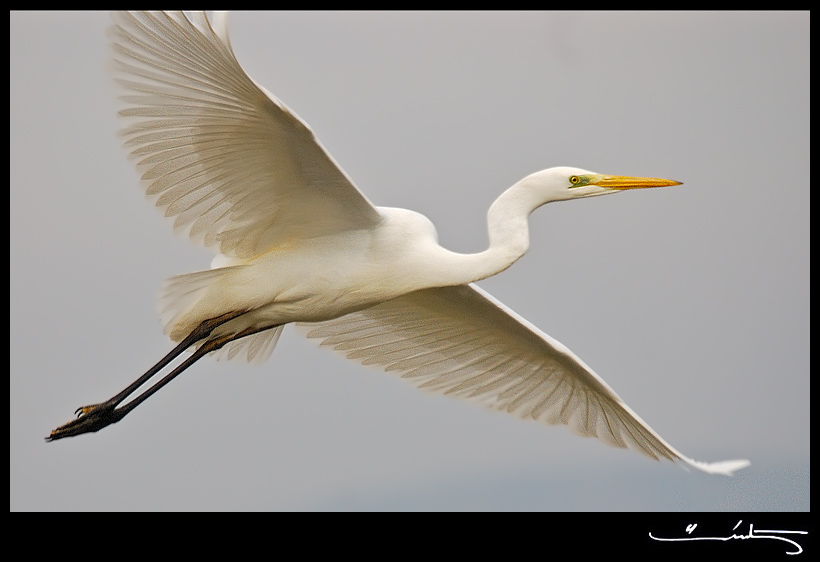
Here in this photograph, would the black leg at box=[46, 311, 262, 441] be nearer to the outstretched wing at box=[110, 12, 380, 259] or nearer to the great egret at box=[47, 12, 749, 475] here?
the great egret at box=[47, 12, 749, 475]

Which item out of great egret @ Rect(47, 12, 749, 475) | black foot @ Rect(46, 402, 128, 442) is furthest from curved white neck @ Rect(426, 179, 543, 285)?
black foot @ Rect(46, 402, 128, 442)

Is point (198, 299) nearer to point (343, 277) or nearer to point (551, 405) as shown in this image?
point (343, 277)

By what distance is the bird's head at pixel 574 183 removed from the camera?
4570mm

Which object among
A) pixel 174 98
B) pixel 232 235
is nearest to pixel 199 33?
pixel 174 98

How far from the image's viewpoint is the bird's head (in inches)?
180

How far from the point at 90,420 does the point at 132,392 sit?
0.22 metres

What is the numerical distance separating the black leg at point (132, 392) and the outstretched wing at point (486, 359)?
56 centimetres

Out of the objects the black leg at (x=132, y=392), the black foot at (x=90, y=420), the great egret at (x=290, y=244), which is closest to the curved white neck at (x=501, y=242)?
the great egret at (x=290, y=244)

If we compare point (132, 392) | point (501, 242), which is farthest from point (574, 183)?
point (132, 392)

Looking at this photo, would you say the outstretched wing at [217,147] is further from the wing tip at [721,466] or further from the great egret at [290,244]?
the wing tip at [721,466]

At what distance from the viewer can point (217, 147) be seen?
4.33 meters

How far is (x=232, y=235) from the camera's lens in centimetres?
467
